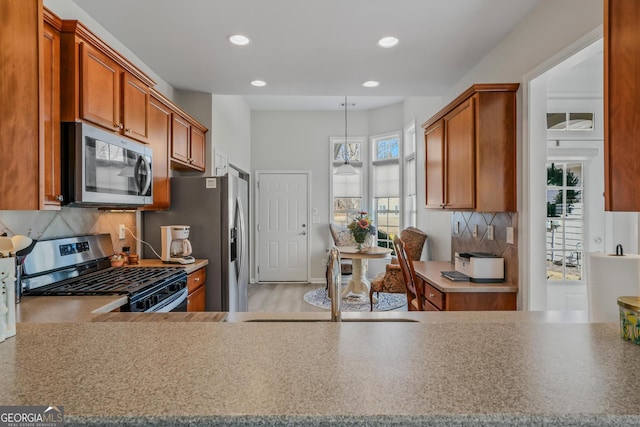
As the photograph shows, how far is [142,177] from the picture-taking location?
248 centimetres

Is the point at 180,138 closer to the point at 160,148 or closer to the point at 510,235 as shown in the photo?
the point at 160,148

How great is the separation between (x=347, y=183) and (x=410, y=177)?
124 centimetres

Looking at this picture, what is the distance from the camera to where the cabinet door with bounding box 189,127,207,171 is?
3.55 m

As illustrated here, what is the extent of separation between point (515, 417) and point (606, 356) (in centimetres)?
41

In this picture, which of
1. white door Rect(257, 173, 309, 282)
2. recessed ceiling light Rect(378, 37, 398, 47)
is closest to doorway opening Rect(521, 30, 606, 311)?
recessed ceiling light Rect(378, 37, 398, 47)

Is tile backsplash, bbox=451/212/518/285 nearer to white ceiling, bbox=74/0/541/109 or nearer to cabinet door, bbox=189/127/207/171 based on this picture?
white ceiling, bbox=74/0/541/109

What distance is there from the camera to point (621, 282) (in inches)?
44.8

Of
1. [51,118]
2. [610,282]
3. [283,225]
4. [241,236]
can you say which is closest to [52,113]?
[51,118]

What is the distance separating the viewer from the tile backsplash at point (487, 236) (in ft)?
8.04

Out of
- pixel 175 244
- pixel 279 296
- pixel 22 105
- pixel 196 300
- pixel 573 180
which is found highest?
pixel 22 105

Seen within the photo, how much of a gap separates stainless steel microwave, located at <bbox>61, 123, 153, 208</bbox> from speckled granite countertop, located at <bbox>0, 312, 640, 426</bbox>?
1.10m

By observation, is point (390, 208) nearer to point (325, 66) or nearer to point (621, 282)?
point (325, 66)

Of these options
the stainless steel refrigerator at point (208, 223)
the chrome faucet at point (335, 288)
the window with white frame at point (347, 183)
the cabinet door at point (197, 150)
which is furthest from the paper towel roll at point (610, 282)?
the window with white frame at point (347, 183)

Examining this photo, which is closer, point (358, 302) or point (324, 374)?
point (324, 374)
